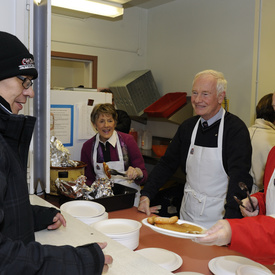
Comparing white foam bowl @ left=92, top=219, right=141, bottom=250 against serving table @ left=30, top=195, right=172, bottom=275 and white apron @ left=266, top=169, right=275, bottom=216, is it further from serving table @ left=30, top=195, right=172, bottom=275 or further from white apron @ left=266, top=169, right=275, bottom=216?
white apron @ left=266, top=169, right=275, bottom=216

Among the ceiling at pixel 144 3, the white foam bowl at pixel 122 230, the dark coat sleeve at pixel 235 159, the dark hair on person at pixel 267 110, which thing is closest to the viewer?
the white foam bowl at pixel 122 230

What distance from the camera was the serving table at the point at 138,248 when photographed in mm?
1157

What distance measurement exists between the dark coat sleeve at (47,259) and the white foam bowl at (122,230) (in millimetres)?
512

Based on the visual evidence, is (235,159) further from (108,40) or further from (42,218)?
(108,40)

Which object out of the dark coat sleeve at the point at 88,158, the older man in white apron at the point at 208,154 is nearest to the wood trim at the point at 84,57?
the dark coat sleeve at the point at 88,158

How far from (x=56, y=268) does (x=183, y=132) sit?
1890mm

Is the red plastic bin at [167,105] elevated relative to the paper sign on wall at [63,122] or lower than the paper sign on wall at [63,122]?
elevated

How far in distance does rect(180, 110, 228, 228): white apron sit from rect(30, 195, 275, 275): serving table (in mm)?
668

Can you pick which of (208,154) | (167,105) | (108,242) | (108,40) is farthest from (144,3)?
(108,242)

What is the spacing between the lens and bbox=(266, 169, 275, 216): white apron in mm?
1688

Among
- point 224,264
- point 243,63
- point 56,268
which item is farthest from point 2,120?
point 243,63

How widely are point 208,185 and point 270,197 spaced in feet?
2.38

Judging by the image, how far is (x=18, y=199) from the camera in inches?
41.5

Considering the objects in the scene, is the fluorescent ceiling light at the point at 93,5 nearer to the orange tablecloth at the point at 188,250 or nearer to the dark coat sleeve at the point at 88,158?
the dark coat sleeve at the point at 88,158
